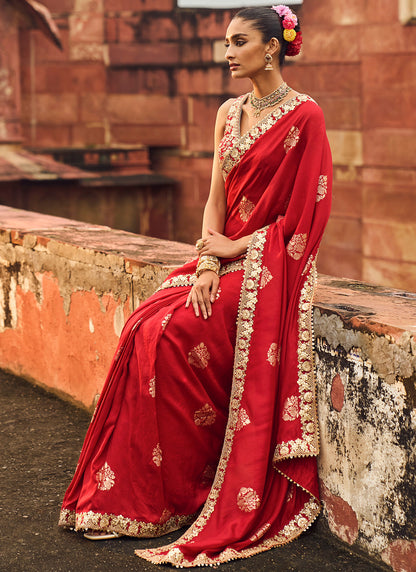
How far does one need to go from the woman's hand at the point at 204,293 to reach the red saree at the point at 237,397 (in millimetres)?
21

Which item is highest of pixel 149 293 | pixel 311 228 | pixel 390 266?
pixel 311 228

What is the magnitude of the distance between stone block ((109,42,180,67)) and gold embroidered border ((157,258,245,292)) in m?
7.53

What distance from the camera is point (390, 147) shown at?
8.07 meters

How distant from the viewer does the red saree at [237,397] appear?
8.39ft

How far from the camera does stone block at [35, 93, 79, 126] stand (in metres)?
9.79

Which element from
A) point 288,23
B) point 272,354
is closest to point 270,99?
point 288,23

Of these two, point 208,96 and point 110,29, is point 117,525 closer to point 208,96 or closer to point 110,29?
point 208,96

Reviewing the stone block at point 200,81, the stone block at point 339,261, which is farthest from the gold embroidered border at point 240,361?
the stone block at point 200,81

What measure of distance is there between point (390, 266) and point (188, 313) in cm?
583

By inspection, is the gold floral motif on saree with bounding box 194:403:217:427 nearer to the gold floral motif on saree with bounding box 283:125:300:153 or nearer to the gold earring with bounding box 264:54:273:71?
the gold floral motif on saree with bounding box 283:125:300:153

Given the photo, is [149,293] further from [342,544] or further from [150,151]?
[150,151]

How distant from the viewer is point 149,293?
3283 millimetres

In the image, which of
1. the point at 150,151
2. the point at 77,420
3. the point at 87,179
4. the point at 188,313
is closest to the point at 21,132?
the point at 87,179

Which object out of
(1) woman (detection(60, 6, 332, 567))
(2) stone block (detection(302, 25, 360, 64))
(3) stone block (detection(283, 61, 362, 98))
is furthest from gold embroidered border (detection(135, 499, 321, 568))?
(2) stone block (detection(302, 25, 360, 64))
